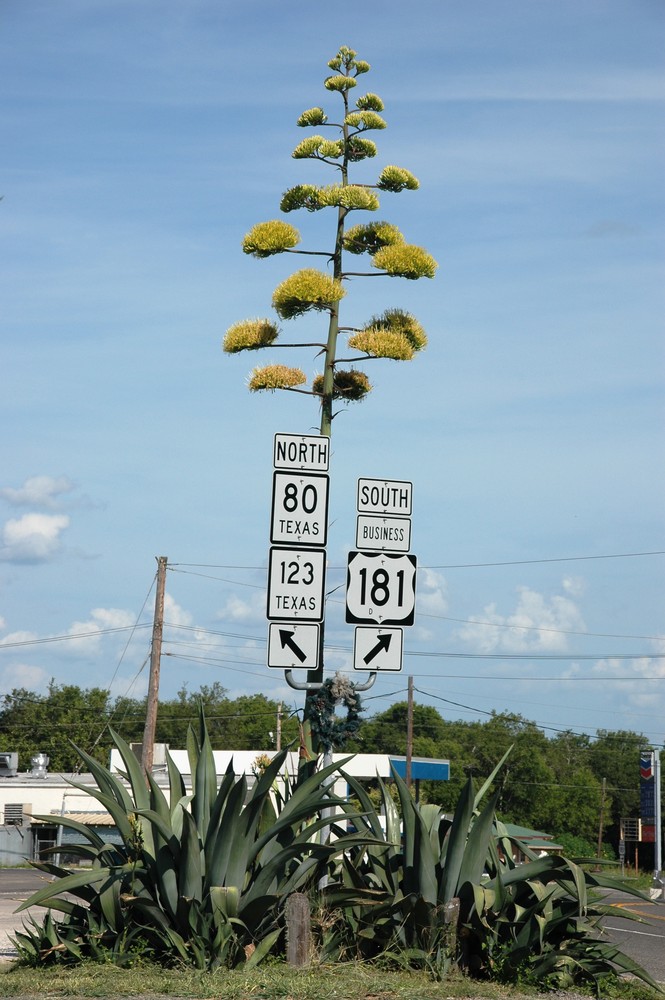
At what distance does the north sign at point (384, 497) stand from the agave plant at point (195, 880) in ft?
7.72

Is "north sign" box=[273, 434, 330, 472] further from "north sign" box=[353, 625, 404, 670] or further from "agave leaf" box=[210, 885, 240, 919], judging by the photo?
"agave leaf" box=[210, 885, 240, 919]

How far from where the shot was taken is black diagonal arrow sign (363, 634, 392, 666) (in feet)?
32.4

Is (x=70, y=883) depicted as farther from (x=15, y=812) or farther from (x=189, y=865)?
(x=15, y=812)

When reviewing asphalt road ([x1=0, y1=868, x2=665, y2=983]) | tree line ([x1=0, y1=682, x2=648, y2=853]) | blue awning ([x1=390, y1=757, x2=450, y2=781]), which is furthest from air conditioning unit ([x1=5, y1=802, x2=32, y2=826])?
tree line ([x1=0, y1=682, x2=648, y2=853])

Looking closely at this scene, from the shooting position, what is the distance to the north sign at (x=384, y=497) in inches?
402

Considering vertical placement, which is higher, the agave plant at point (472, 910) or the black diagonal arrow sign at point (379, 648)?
Answer: the black diagonal arrow sign at point (379, 648)

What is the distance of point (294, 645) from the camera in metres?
9.78

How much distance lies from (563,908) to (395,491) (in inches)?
144

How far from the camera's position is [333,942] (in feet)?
28.7

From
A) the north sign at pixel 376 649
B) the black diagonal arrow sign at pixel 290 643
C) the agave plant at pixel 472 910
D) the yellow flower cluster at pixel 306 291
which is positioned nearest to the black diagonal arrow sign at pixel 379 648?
the north sign at pixel 376 649

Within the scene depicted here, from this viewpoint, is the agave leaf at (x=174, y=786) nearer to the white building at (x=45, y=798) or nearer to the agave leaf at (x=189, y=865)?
the agave leaf at (x=189, y=865)

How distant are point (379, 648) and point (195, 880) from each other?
252 cm

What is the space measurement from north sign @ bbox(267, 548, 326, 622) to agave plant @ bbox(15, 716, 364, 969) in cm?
129

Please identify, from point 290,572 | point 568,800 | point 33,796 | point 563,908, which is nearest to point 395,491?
point 290,572
